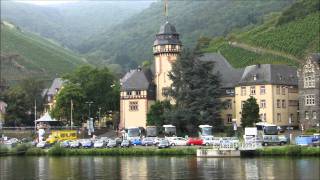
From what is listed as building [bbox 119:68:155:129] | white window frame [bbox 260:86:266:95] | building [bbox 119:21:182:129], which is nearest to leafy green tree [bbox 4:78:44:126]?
building [bbox 119:68:155:129]

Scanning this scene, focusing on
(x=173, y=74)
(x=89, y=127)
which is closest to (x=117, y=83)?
(x=89, y=127)

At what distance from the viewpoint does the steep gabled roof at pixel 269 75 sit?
94125mm

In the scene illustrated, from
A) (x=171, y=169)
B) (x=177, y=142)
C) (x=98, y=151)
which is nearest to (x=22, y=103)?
(x=98, y=151)

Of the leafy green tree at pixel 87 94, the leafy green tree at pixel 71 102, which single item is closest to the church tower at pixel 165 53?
the leafy green tree at pixel 87 94

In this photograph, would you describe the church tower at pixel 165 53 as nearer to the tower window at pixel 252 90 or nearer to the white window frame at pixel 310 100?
the tower window at pixel 252 90

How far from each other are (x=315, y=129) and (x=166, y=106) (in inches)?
945

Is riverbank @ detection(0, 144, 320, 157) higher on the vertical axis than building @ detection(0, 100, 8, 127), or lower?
lower

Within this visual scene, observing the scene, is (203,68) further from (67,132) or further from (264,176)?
(264,176)

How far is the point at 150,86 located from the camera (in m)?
105

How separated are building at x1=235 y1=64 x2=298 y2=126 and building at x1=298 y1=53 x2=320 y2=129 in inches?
201

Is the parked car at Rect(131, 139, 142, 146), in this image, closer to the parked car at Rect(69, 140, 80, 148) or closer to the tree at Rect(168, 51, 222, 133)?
the parked car at Rect(69, 140, 80, 148)

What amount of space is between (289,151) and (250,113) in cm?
2775

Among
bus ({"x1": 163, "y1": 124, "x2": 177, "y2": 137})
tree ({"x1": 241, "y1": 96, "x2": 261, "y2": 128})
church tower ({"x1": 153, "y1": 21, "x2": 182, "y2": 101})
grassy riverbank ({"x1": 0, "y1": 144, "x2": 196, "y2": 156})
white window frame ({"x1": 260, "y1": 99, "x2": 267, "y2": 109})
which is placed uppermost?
church tower ({"x1": 153, "y1": 21, "x2": 182, "y2": 101})

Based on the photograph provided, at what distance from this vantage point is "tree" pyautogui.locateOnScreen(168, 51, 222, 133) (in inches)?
3568
